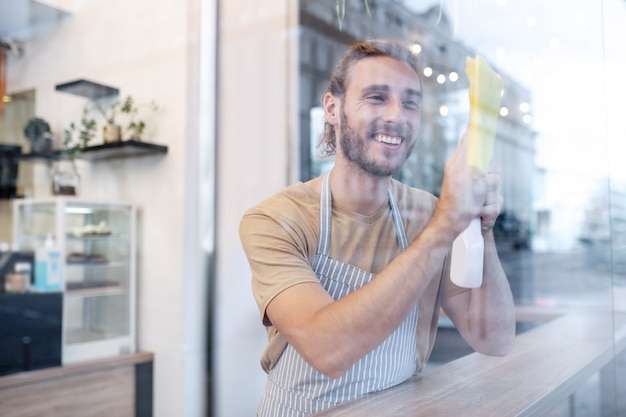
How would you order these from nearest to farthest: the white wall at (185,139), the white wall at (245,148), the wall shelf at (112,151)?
the white wall at (245,148) < the white wall at (185,139) < the wall shelf at (112,151)

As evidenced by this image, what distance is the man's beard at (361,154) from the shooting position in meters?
0.85

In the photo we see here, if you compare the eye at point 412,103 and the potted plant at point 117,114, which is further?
the potted plant at point 117,114

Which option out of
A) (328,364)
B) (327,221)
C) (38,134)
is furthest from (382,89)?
(38,134)

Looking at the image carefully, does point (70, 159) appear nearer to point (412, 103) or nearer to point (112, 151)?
point (112, 151)

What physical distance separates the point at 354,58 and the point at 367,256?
0.30m

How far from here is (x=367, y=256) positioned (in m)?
0.88

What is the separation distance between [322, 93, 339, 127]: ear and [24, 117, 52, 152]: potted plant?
1.94 meters

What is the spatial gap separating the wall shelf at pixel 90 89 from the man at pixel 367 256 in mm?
1693

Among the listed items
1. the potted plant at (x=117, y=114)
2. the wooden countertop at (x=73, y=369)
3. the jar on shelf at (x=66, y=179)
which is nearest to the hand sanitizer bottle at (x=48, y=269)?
the jar on shelf at (x=66, y=179)

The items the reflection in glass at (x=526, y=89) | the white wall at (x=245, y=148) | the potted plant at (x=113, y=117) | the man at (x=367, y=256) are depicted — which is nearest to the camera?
the man at (x=367, y=256)

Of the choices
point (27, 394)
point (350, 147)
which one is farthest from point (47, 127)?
point (350, 147)

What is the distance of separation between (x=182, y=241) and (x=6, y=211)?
0.89m

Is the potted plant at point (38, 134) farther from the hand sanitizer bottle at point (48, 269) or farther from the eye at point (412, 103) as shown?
the eye at point (412, 103)

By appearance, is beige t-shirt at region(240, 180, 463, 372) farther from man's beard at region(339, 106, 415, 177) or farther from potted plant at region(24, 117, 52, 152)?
potted plant at region(24, 117, 52, 152)
